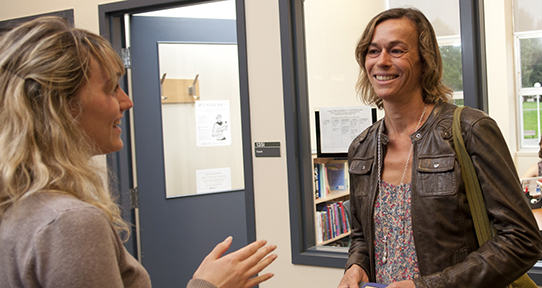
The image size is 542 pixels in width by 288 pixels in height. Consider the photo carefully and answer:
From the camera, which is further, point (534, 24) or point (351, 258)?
point (534, 24)

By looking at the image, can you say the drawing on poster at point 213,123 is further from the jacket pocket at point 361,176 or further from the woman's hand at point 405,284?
the woman's hand at point 405,284

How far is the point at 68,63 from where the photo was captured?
92 cm

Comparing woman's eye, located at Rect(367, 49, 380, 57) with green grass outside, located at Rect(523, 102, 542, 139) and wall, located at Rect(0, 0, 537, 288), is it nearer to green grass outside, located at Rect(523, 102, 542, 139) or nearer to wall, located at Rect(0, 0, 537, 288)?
wall, located at Rect(0, 0, 537, 288)

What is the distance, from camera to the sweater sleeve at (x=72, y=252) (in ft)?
2.54

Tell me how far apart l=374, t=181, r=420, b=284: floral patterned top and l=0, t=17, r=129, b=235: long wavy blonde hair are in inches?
36.1

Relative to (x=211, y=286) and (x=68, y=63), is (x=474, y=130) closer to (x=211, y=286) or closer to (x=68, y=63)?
(x=211, y=286)

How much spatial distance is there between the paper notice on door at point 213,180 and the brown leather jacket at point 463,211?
2531 millimetres

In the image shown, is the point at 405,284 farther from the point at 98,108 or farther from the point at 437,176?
the point at 98,108

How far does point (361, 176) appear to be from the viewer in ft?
5.41

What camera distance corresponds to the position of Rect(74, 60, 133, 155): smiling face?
3.20ft

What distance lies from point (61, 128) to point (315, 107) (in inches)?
86.0

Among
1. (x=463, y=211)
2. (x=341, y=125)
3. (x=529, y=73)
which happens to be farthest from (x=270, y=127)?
(x=529, y=73)

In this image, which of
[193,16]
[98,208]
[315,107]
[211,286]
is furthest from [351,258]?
[193,16]

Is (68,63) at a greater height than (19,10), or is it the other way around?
(19,10)
